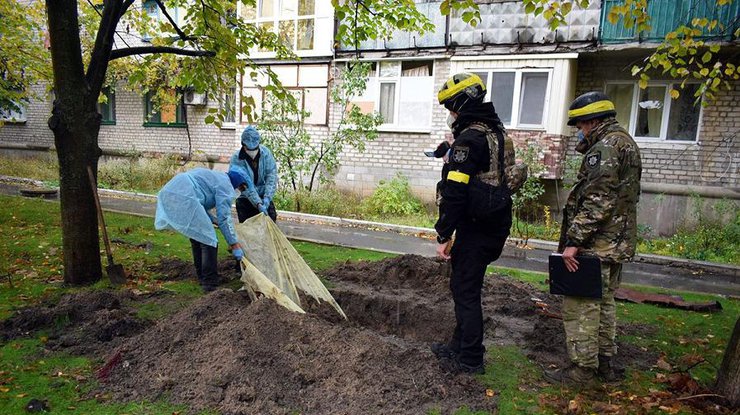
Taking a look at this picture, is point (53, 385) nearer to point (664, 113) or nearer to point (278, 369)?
point (278, 369)

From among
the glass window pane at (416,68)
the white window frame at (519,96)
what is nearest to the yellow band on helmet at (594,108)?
the white window frame at (519,96)

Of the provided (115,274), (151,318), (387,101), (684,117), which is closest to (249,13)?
(387,101)

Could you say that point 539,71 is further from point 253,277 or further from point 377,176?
point 253,277

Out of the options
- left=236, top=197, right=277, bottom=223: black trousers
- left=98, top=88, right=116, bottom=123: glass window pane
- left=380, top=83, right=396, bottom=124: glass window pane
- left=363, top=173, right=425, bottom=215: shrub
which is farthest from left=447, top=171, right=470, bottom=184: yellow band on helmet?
left=98, top=88, right=116, bottom=123: glass window pane

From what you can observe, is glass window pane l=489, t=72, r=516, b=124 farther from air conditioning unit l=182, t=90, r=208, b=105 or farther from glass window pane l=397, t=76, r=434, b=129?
air conditioning unit l=182, t=90, r=208, b=105

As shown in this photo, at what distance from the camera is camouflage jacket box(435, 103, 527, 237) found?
319cm

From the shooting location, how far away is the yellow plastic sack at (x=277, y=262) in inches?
175

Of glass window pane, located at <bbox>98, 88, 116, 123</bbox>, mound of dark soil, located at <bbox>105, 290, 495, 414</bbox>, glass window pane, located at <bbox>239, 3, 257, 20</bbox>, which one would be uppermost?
glass window pane, located at <bbox>239, 3, 257, 20</bbox>

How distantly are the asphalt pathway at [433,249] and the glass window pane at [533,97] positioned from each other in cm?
360

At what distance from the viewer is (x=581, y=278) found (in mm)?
3225

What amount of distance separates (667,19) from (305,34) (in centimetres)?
935

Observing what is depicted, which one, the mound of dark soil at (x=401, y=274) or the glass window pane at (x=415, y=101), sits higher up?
the glass window pane at (x=415, y=101)

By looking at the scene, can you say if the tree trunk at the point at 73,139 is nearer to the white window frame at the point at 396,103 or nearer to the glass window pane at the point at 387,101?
the white window frame at the point at 396,103

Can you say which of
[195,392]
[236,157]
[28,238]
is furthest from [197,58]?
[195,392]
